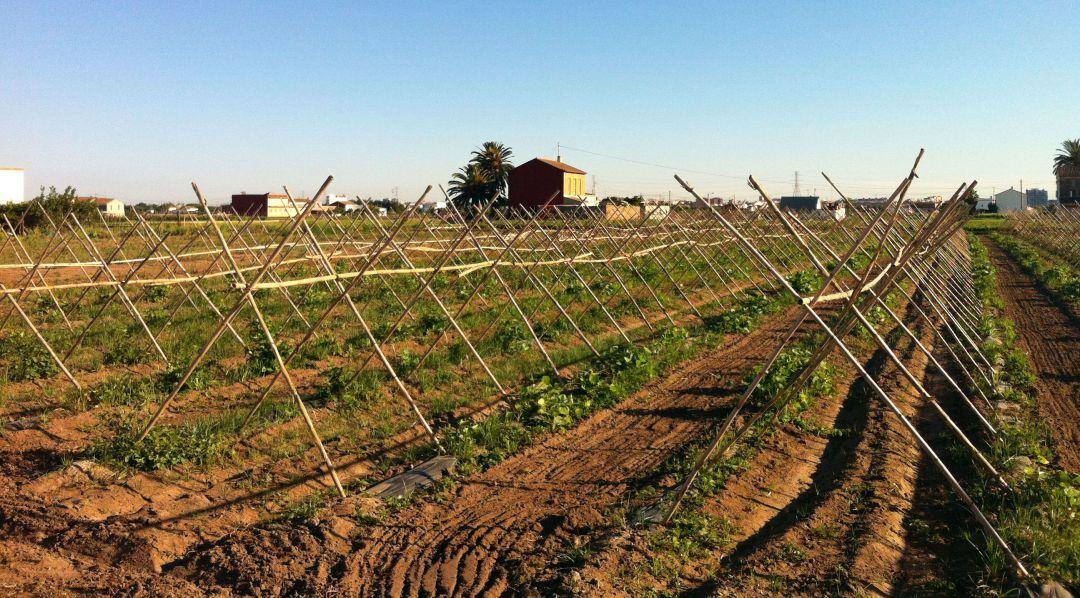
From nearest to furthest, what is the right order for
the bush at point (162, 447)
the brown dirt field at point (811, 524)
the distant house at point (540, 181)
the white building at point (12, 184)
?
1. the brown dirt field at point (811, 524)
2. the bush at point (162, 447)
3. the white building at point (12, 184)
4. the distant house at point (540, 181)

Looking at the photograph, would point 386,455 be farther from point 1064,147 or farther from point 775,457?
point 1064,147

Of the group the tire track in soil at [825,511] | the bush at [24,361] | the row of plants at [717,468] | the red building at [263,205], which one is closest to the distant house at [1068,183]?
the red building at [263,205]

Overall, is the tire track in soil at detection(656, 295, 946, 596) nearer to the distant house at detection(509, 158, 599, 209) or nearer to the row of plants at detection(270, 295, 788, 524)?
the row of plants at detection(270, 295, 788, 524)

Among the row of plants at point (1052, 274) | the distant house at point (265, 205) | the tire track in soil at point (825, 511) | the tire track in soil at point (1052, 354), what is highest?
the distant house at point (265, 205)

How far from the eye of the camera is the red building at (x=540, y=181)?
50188mm

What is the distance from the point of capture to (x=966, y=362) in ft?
33.5

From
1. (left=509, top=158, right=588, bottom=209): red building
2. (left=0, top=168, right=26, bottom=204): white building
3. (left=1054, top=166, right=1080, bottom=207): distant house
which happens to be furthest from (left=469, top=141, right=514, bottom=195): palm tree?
(left=1054, top=166, right=1080, bottom=207): distant house

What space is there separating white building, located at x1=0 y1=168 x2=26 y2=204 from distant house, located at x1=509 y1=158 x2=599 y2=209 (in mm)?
29752

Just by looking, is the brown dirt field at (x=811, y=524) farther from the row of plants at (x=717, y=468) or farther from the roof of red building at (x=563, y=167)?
the roof of red building at (x=563, y=167)

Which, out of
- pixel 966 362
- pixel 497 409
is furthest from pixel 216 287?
pixel 966 362

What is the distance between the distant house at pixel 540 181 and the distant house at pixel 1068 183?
50480 millimetres

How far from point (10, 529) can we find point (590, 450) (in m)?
4.63

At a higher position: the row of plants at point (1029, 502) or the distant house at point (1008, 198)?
the distant house at point (1008, 198)

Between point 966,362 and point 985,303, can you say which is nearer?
point 966,362
